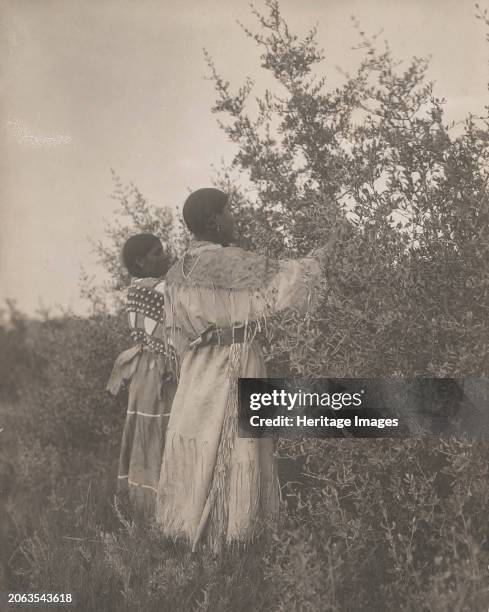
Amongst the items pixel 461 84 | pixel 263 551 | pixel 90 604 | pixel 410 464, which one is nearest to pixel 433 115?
pixel 461 84

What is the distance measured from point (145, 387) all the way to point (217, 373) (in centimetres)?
114

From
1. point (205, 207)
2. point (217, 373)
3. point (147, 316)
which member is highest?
point (205, 207)

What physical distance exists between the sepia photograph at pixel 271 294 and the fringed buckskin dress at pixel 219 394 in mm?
12

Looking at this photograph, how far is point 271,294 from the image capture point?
286 centimetres

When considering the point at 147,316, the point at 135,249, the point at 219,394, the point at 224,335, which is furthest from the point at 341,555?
the point at 135,249

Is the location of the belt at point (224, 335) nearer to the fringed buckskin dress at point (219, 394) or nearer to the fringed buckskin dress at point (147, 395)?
the fringed buckskin dress at point (219, 394)

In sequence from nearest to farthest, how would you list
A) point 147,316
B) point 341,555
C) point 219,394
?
point 341,555 → point 219,394 → point 147,316

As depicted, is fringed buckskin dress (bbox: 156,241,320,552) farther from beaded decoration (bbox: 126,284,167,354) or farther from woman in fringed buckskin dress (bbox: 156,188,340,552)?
beaded decoration (bbox: 126,284,167,354)

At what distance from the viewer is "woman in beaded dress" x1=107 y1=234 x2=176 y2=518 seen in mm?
3990

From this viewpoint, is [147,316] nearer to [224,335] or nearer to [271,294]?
[224,335]

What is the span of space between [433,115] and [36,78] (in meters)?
2.50

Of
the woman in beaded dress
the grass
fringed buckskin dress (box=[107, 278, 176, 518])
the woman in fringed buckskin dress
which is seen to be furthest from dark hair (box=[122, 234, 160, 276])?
the grass

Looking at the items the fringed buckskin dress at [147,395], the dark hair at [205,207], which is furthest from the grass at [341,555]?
the dark hair at [205,207]

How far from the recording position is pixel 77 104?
390cm
